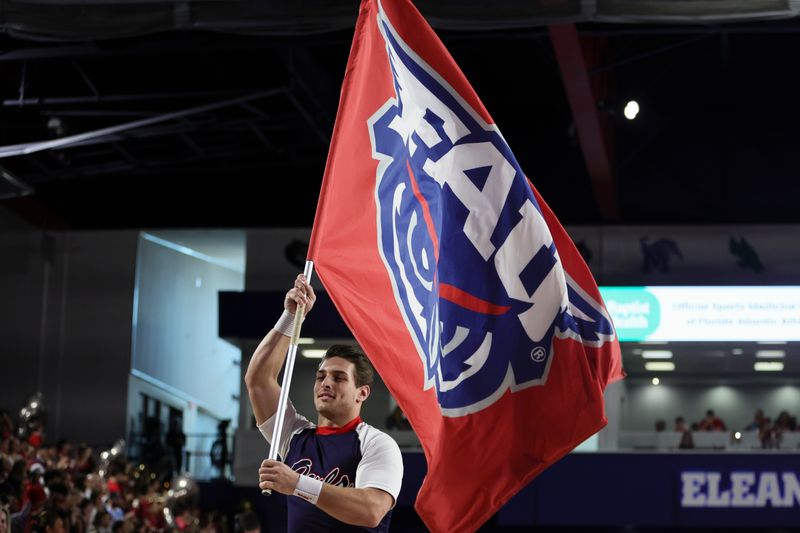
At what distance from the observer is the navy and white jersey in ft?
15.5

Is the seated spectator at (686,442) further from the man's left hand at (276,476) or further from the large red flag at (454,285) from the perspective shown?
the man's left hand at (276,476)

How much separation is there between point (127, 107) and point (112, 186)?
16.4 feet

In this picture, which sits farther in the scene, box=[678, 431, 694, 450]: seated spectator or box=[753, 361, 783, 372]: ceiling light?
box=[753, 361, 783, 372]: ceiling light

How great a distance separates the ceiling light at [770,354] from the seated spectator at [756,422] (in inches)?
37.7

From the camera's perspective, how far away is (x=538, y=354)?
538 cm

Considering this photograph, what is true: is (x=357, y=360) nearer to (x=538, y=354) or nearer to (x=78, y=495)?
(x=538, y=354)

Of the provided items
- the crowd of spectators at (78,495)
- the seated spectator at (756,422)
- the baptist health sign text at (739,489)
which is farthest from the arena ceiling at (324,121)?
the baptist health sign text at (739,489)

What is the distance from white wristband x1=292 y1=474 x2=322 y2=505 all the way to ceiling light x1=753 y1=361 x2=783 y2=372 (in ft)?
68.0

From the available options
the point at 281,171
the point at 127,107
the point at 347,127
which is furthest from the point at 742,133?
the point at 347,127

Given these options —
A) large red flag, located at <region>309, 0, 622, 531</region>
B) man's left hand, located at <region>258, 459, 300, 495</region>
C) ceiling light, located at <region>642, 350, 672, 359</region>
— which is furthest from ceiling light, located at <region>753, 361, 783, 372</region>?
man's left hand, located at <region>258, 459, 300, 495</region>

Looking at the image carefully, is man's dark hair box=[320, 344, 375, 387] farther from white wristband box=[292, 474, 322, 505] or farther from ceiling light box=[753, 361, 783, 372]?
ceiling light box=[753, 361, 783, 372]

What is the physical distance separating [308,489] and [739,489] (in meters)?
18.8

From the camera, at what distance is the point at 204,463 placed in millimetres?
26109

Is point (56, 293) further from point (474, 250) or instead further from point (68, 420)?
point (474, 250)
